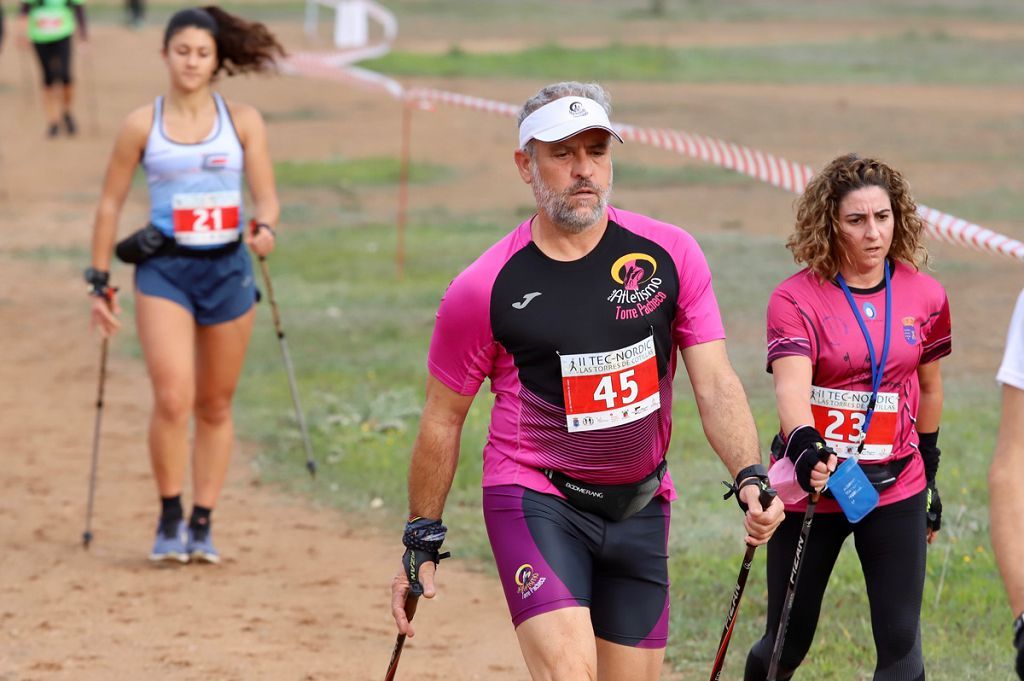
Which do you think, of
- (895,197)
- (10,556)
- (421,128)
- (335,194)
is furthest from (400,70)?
(895,197)

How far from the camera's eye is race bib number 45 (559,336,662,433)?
4.77 meters

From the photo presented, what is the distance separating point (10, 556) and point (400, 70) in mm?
26216

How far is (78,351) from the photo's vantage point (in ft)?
45.8

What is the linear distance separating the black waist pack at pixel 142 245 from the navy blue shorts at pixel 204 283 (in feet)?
0.16

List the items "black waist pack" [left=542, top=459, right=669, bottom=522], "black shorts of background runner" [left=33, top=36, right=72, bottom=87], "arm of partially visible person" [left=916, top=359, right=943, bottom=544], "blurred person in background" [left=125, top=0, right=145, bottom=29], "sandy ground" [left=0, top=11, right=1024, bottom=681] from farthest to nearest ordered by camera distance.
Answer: "blurred person in background" [left=125, top=0, right=145, bottom=29] < "black shorts of background runner" [left=33, top=36, right=72, bottom=87] < "sandy ground" [left=0, top=11, right=1024, bottom=681] < "arm of partially visible person" [left=916, top=359, right=943, bottom=544] < "black waist pack" [left=542, top=459, right=669, bottom=522]

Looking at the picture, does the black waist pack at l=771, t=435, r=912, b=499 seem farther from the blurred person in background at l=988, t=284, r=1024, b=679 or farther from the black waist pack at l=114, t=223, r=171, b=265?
the black waist pack at l=114, t=223, r=171, b=265

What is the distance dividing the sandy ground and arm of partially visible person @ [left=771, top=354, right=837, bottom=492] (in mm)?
2225

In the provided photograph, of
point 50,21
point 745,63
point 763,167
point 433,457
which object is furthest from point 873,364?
point 745,63

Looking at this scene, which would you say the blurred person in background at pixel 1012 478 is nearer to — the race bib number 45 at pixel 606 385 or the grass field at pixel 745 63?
the race bib number 45 at pixel 606 385

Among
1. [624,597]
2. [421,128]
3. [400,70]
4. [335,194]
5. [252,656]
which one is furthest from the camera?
[400,70]

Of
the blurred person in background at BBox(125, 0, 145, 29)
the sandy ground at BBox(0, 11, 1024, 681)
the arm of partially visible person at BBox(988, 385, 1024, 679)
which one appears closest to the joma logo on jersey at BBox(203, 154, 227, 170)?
the sandy ground at BBox(0, 11, 1024, 681)

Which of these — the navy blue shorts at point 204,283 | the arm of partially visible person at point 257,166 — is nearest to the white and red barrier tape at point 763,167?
the arm of partially visible person at point 257,166

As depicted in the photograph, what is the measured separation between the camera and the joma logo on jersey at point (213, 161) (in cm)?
800

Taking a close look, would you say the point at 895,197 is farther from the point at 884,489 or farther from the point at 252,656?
the point at 252,656
